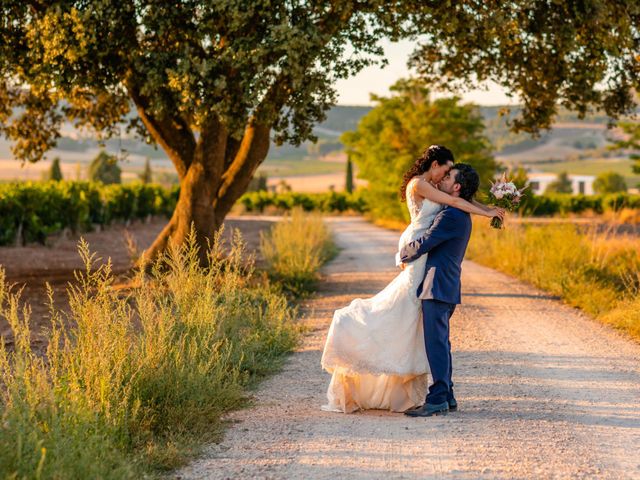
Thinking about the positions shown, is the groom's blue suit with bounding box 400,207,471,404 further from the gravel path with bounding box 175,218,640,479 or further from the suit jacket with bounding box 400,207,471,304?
the gravel path with bounding box 175,218,640,479

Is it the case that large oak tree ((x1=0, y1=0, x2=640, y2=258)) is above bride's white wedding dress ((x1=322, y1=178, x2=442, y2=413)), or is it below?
above

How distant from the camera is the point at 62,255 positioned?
80.3 ft

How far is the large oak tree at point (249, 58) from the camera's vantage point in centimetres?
1360

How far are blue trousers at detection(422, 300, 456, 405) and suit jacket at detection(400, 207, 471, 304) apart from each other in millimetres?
108

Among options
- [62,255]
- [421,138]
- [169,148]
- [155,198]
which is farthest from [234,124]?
[155,198]

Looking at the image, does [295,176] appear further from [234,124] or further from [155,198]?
[234,124]

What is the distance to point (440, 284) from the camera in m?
7.46

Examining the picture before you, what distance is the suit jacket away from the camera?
745 cm

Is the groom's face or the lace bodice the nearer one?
the groom's face

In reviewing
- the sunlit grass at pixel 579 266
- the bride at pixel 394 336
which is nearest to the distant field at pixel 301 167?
the sunlit grass at pixel 579 266

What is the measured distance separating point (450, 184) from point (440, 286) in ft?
2.84

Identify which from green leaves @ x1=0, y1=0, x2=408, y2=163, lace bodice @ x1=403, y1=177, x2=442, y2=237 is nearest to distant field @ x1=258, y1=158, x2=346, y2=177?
green leaves @ x1=0, y1=0, x2=408, y2=163

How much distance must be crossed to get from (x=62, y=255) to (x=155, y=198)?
18.8 m

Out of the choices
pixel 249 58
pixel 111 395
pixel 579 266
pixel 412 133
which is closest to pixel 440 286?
pixel 111 395
